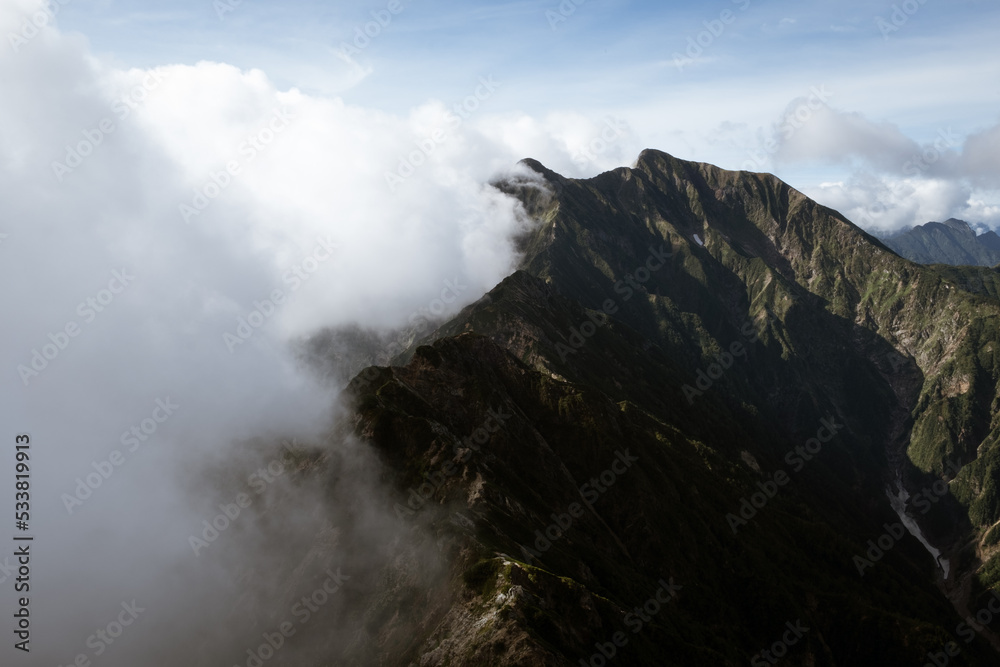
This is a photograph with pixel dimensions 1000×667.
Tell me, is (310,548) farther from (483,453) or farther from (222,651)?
(483,453)

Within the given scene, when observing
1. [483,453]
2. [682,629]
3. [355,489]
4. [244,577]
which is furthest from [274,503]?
[682,629]

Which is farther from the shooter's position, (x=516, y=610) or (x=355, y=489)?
(x=355, y=489)

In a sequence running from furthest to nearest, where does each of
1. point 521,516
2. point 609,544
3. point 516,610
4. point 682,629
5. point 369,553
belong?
point 609,544 < point 682,629 < point 521,516 < point 369,553 < point 516,610

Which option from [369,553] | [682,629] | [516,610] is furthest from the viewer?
[682,629]

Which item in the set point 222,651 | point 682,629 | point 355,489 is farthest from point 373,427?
point 682,629

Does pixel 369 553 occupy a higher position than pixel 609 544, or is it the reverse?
pixel 369 553

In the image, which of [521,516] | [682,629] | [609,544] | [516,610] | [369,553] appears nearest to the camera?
[516,610]

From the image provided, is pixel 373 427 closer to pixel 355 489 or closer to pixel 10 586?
pixel 355 489

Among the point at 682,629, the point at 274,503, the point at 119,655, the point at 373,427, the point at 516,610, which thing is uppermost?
the point at 373,427

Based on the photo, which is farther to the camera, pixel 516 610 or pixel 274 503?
pixel 274 503
